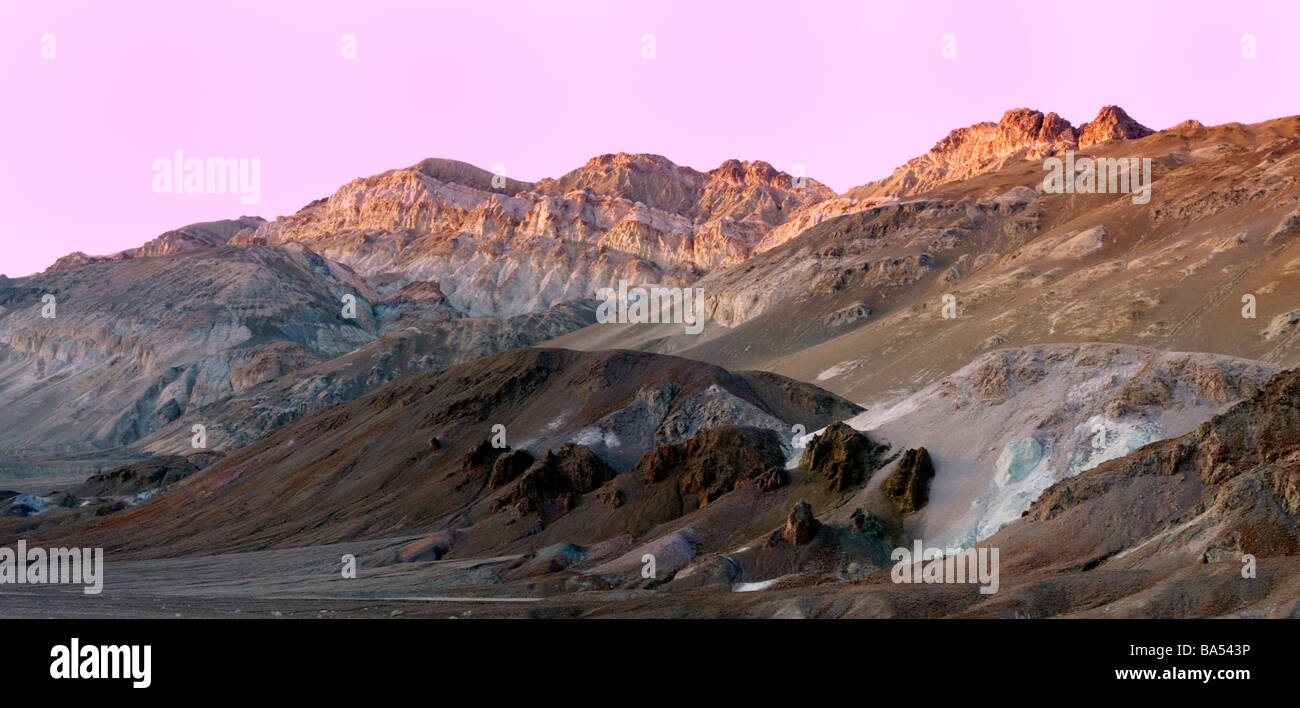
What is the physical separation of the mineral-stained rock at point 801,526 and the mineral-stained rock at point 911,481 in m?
4.74

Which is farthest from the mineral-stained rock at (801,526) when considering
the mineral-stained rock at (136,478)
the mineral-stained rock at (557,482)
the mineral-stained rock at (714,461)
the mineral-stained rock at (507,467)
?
the mineral-stained rock at (136,478)

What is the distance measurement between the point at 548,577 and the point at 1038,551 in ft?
77.9

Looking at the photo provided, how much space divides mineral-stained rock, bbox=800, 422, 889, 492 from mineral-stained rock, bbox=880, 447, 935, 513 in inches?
119

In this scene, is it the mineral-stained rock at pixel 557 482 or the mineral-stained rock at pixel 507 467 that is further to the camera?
the mineral-stained rock at pixel 507 467

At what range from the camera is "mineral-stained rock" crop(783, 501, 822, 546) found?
5456cm

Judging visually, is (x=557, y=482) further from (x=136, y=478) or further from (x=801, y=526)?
(x=136, y=478)

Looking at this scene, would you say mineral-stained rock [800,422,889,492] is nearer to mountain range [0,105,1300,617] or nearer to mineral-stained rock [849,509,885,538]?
mountain range [0,105,1300,617]

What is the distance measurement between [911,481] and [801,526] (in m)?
6.58

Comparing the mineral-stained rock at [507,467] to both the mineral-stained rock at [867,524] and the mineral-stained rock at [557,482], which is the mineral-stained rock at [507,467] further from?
the mineral-stained rock at [867,524]

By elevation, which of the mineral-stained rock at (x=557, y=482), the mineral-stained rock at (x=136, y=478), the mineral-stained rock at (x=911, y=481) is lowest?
the mineral-stained rock at (x=136, y=478)

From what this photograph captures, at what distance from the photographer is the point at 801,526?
54688 millimetres

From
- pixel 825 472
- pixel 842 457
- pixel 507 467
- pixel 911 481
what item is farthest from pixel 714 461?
pixel 507 467

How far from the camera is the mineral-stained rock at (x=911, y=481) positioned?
56.7m

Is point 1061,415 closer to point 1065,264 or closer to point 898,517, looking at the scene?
point 898,517
